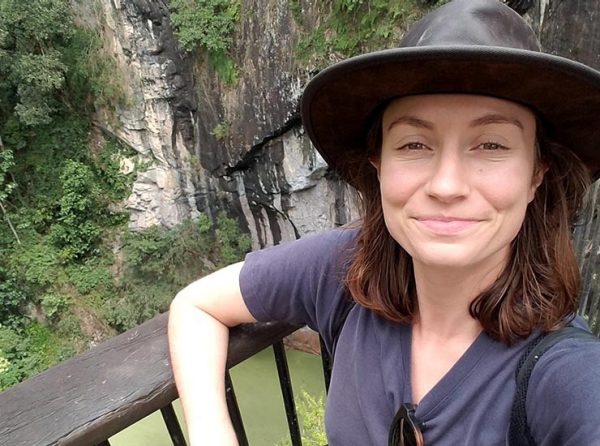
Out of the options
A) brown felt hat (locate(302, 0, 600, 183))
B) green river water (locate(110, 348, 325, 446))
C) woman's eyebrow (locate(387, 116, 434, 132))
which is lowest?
green river water (locate(110, 348, 325, 446))

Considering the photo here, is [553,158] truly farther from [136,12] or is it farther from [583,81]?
[136,12]

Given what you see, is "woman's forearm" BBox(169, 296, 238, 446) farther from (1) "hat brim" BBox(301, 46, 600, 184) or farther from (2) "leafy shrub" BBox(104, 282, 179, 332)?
(2) "leafy shrub" BBox(104, 282, 179, 332)

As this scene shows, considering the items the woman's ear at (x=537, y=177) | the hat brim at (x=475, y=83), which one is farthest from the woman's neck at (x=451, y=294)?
the hat brim at (x=475, y=83)

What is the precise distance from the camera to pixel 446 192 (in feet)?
2.13

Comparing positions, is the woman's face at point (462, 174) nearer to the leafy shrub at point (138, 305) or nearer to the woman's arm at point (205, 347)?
the woman's arm at point (205, 347)

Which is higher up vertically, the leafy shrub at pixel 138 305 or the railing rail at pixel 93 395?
the railing rail at pixel 93 395

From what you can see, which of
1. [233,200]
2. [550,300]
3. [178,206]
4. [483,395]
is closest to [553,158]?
[550,300]

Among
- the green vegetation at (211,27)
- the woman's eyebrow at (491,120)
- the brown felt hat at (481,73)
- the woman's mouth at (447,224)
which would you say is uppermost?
the green vegetation at (211,27)

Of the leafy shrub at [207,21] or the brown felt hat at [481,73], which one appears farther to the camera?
the leafy shrub at [207,21]

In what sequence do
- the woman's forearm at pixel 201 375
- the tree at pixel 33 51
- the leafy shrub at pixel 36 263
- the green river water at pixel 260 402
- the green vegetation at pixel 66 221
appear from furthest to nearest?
the leafy shrub at pixel 36 263 → the green vegetation at pixel 66 221 → the tree at pixel 33 51 → the green river water at pixel 260 402 → the woman's forearm at pixel 201 375

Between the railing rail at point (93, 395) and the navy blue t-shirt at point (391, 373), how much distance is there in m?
0.19

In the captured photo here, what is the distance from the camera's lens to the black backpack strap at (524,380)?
633 millimetres

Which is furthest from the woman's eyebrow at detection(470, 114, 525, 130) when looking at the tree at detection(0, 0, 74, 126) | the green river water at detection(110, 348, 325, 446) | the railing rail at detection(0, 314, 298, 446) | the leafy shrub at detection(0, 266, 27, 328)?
the leafy shrub at detection(0, 266, 27, 328)

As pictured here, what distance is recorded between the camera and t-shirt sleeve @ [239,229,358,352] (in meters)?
0.92
